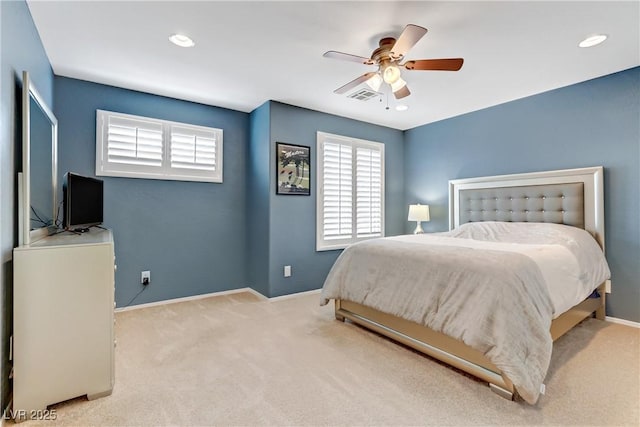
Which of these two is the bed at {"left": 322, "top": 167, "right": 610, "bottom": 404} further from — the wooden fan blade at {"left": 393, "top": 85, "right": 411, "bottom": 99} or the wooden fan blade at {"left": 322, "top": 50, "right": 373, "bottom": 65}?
the wooden fan blade at {"left": 322, "top": 50, "right": 373, "bottom": 65}

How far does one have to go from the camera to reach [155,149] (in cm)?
347

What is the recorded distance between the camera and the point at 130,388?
1.88 metres

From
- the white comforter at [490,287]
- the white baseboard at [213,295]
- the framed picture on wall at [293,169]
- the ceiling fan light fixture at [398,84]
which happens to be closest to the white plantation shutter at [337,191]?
the framed picture on wall at [293,169]

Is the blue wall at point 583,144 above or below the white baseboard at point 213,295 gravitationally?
above

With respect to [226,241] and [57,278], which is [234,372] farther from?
[226,241]

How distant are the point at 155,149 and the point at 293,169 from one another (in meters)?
1.60

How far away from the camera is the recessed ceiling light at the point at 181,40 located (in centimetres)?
233

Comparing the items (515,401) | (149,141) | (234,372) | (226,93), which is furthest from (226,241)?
(515,401)

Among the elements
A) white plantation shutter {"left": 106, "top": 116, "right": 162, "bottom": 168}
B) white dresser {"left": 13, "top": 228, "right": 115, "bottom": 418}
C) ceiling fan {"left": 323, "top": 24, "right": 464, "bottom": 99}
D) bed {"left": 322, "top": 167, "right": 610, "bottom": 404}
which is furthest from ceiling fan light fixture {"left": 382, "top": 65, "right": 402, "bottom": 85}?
white plantation shutter {"left": 106, "top": 116, "right": 162, "bottom": 168}

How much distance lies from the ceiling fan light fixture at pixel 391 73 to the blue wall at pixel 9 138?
2252 mm

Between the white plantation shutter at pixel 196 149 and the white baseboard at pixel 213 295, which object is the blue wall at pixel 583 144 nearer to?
the white baseboard at pixel 213 295

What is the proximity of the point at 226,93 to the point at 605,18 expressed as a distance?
3.33 m

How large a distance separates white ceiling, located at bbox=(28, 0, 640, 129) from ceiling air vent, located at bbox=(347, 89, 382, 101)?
16 centimetres

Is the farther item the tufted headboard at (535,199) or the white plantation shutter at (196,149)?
the white plantation shutter at (196,149)
